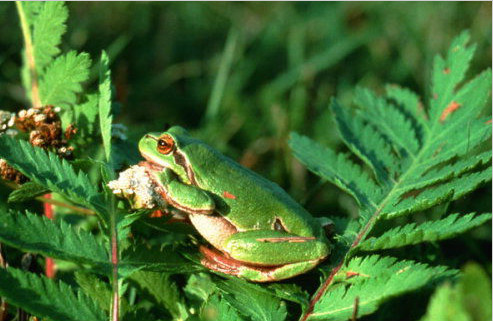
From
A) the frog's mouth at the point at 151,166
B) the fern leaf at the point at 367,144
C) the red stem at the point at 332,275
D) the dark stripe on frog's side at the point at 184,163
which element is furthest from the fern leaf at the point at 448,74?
the frog's mouth at the point at 151,166

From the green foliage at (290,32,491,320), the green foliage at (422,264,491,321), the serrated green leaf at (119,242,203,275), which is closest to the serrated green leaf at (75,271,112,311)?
the serrated green leaf at (119,242,203,275)

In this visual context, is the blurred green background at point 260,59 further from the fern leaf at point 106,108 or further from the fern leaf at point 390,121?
the fern leaf at point 106,108

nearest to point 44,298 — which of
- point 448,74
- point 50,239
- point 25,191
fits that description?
point 50,239

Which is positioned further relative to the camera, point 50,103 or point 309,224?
point 50,103

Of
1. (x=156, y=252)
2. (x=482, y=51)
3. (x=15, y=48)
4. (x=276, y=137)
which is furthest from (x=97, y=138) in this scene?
(x=482, y=51)

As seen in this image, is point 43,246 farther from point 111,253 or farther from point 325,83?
point 325,83

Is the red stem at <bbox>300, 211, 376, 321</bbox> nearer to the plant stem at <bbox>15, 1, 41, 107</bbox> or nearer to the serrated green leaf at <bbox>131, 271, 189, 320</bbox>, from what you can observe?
the serrated green leaf at <bbox>131, 271, 189, 320</bbox>

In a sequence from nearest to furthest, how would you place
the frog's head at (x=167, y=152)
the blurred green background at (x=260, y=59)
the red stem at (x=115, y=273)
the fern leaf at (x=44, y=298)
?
1. the fern leaf at (x=44, y=298)
2. the red stem at (x=115, y=273)
3. the frog's head at (x=167, y=152)
4. the blurred green background at (x=260, y=59)
